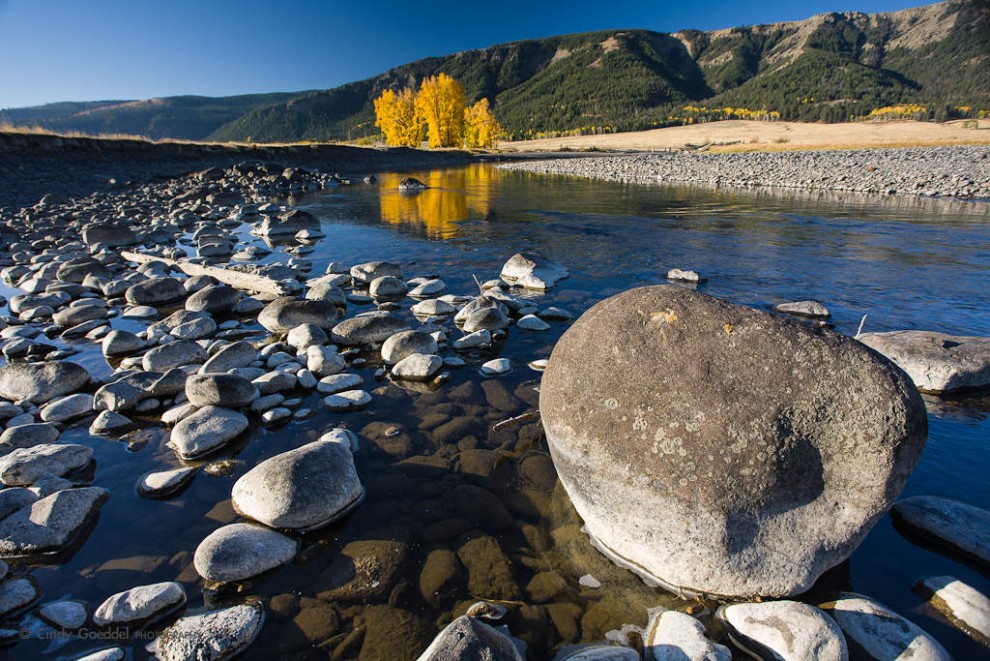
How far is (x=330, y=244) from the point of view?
14773 mm

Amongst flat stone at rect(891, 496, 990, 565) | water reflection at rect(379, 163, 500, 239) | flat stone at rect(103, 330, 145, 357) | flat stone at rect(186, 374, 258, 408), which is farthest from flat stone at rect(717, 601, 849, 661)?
water reflection at rect(379, 163, 500, 239)

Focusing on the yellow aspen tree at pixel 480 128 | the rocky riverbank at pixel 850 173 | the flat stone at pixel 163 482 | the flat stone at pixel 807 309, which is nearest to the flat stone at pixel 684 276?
the flat stone at pixel 807 309

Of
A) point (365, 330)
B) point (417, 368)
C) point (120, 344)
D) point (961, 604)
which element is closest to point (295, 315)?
point (365, 330)

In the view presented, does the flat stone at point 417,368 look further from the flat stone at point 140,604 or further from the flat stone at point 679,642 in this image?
the flat stone at point 679,642

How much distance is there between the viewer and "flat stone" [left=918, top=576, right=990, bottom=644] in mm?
2557

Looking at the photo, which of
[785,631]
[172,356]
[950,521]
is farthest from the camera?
[172,356]

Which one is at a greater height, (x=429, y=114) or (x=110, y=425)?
(x=429, y=114)

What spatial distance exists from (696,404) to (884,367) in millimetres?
1070

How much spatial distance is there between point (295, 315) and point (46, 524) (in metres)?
4.31

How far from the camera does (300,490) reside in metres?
3.43

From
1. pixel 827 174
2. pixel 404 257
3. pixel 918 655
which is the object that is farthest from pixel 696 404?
pixel 827 174

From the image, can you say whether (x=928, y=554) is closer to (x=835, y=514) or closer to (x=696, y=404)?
(x=835, y=514)

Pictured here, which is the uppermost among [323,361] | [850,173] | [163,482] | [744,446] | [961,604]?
[850,173]

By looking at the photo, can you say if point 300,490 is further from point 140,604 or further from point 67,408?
point 67,408
